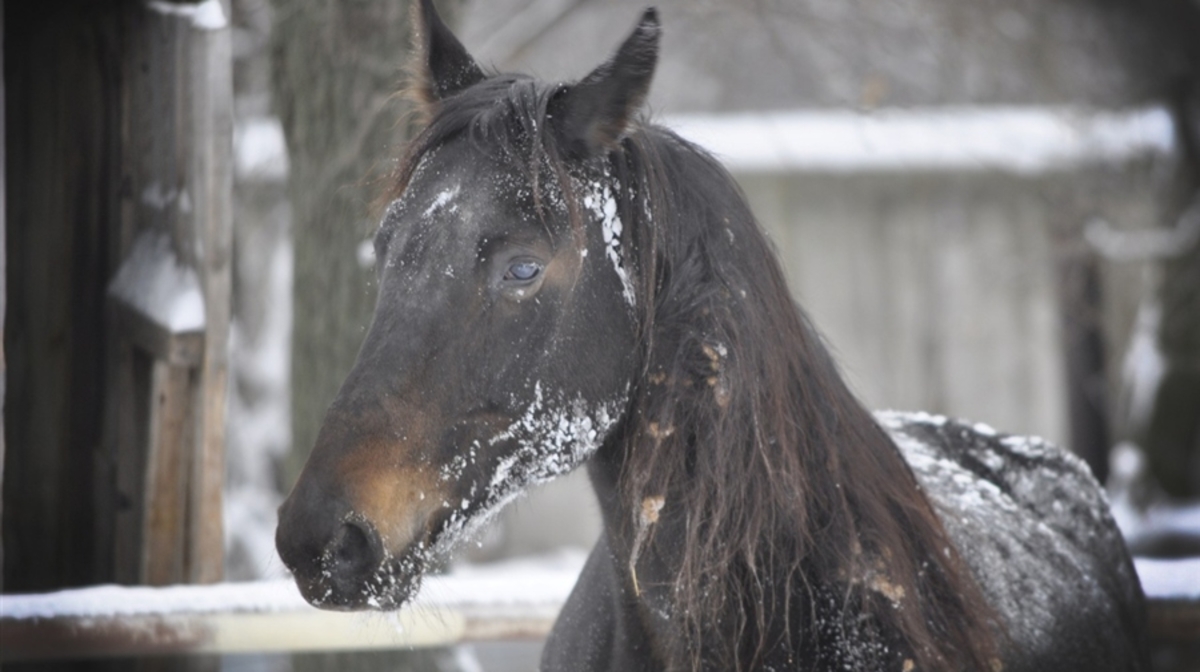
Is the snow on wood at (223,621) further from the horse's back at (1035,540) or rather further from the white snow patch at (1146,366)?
the white snow patch at (1146,366)

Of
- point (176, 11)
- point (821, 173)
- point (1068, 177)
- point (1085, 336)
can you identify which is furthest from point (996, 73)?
point (176, 11)

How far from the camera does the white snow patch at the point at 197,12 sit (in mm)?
3674

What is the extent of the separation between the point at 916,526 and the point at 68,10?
3.14 meters

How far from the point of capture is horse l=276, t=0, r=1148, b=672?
2.14 m

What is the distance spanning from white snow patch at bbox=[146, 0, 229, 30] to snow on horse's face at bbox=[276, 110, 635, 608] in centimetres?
173

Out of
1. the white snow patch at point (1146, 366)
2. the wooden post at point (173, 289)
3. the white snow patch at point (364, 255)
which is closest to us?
the wooden post at point (173, 289)

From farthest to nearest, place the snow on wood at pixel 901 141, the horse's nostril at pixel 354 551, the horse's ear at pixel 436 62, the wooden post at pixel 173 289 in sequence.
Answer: the snow on wood at pixel 901 141 < the wooden post at pixel 173 289 < the horse's ear at pixel 436 62 < the horse's nostril at pixel 354 551

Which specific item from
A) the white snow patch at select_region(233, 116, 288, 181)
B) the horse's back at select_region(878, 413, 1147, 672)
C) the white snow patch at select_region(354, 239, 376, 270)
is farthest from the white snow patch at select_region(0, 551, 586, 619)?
the white snow patch at select_region(233, 116, 288, 181)

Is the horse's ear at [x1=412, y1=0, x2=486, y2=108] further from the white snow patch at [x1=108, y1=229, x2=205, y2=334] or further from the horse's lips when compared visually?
the white snow patch at [x1=108, y1=229, x2=205, y2=334]

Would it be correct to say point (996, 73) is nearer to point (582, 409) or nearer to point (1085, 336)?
point (1085, 336)

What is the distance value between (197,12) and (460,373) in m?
2.24

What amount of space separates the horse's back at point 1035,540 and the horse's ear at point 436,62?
1.54 metres

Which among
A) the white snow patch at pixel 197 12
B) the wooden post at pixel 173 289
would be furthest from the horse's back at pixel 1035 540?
the white snow patch at pixel 197 12

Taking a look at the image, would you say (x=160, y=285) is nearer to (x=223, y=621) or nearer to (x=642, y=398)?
(x=223, y=621)
